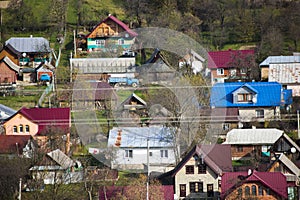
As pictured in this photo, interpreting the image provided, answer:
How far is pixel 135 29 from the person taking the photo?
27.8m

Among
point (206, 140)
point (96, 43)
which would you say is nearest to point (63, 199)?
point (206, 140)

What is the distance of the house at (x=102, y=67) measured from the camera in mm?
24250

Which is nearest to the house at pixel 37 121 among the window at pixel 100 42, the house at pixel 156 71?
the house at pixel 156 71

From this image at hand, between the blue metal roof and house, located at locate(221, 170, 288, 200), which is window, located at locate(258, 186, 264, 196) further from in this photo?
the blue metal roof

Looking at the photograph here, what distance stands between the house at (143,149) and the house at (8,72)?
6016 millimetres

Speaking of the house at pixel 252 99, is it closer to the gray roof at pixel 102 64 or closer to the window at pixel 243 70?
the window at pixel 243 70

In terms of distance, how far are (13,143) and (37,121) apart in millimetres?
1318

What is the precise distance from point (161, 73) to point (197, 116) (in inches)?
163

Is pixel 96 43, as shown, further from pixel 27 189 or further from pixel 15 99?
pixel 27 189

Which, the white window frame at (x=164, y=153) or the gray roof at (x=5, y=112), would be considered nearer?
the white window frame at (x=164, y=153)

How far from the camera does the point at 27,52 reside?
1028 inches


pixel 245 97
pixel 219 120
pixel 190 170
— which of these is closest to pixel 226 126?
pixel 219 120

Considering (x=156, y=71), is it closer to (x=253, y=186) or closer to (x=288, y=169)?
(x=288, y=169)

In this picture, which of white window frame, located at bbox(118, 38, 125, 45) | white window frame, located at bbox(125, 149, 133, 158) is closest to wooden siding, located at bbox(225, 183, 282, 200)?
white window frame, located at bbox(125, 149, 133, 158)
